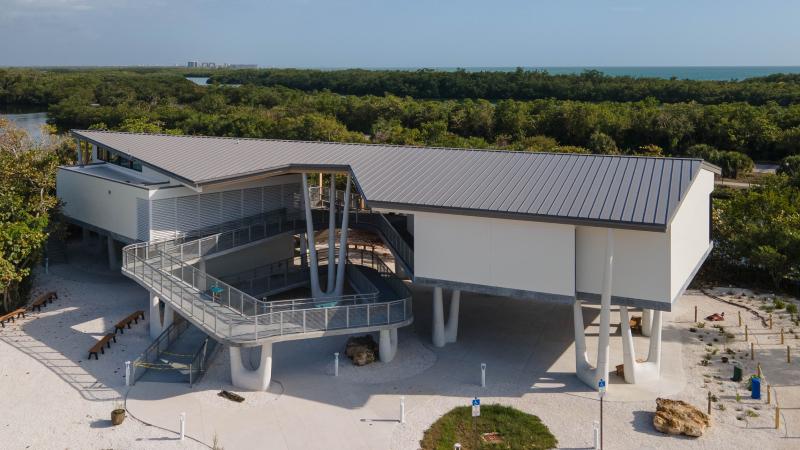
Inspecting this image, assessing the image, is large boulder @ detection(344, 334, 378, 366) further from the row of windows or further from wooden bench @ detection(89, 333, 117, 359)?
the row of windows

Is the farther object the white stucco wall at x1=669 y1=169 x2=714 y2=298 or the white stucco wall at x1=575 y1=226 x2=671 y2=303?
the white stucco wall at x1=669 y1=169 x2=714 y2=298

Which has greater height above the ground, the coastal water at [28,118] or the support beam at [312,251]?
the coastal water at [28,118]

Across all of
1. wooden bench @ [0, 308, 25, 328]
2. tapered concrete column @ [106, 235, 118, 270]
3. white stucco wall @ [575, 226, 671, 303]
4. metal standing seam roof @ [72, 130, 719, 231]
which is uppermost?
metal standing seam roof @ [72, 130, 719, 231]

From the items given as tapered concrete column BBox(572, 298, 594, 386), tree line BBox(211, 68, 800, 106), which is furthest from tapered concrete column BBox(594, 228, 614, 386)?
tree line BBox(211, 68, 800, 106)

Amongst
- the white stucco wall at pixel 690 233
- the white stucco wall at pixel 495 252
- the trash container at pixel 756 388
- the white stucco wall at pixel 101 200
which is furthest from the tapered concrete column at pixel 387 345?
the trash container at pixel 756 388

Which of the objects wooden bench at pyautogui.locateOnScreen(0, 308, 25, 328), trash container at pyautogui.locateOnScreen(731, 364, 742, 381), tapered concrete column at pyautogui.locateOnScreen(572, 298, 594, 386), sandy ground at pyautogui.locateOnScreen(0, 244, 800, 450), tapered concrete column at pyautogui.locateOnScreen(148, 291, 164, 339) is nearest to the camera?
sandy ground at pyautogui.locateOnScreen(0, 244, 800, 450)

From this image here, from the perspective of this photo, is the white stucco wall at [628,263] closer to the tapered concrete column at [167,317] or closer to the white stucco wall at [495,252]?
the white stucco wall at [495,252]

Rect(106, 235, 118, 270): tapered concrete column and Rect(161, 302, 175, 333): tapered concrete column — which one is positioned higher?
Rect(106, 235, 118, 270): tapered concrete column
